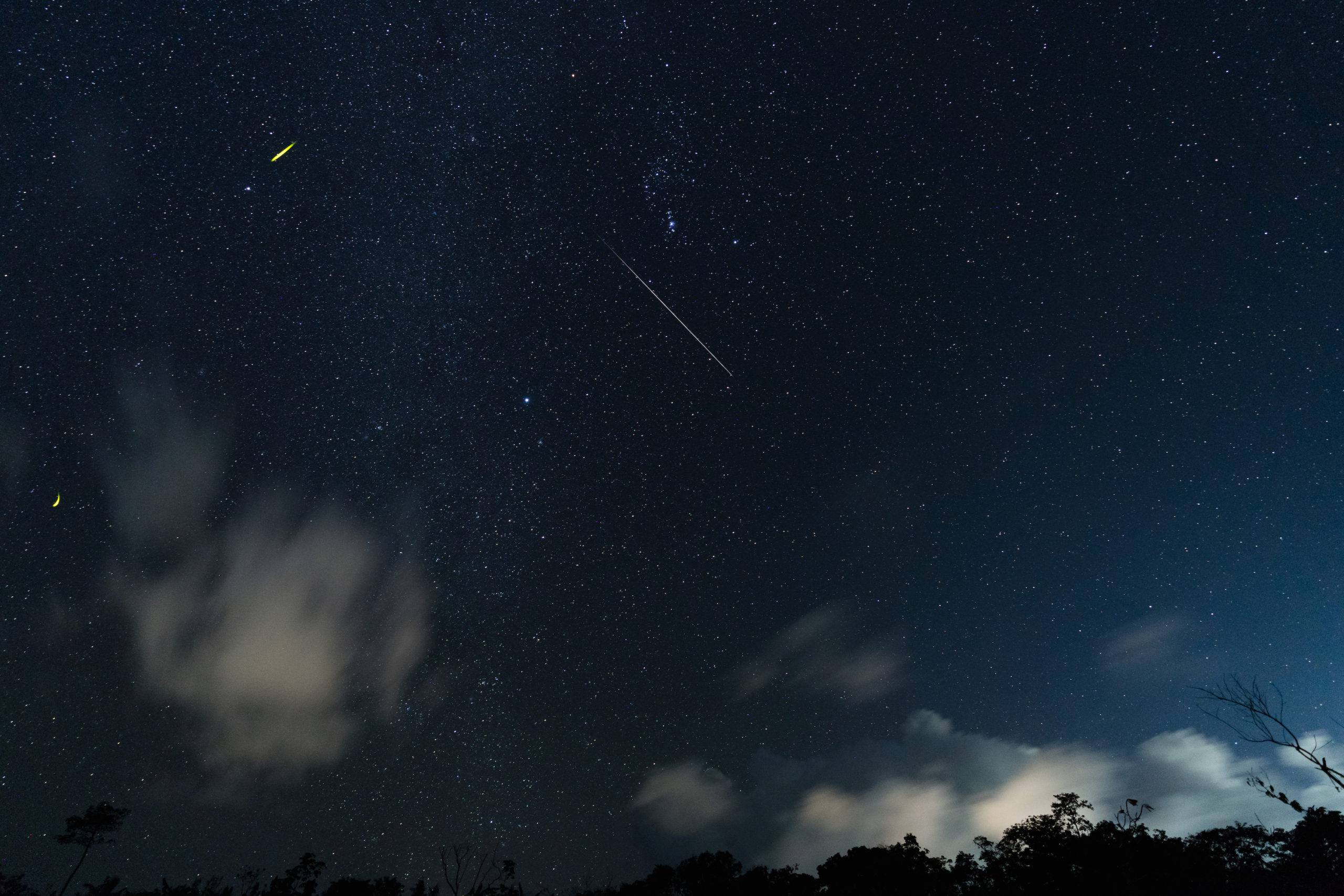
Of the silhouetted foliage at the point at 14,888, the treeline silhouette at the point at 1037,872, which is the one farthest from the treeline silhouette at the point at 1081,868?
the silhouetted foliage at the point at 14,888

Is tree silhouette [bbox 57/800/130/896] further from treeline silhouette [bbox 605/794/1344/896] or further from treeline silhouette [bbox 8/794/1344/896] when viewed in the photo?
treeline silhouette [bbox 605/794/1344/896]

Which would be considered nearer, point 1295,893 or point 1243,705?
point 1243,705

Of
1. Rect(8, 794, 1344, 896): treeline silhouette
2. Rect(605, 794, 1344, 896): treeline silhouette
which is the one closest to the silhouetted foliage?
Rect(8, 794, 1344, 896): treeline silhouette

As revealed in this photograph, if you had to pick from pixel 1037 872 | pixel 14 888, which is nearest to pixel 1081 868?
pixel 1037 872

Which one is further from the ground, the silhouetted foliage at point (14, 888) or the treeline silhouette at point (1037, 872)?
the treeline silhouette at point (1037, 872)

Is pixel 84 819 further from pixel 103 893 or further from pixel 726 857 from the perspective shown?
pixel 726 857

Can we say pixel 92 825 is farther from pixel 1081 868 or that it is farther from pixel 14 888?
pixel 1081 868

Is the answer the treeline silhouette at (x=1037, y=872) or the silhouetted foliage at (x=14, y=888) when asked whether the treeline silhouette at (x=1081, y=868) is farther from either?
the silhouetted foliage at (x=14, y=888)

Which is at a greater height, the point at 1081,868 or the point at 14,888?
the point at 1081,868

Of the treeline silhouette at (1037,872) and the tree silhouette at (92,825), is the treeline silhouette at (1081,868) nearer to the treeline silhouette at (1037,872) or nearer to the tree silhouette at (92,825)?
the treeline silhouette at (1037,872)

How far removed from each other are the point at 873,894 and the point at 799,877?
215 inches

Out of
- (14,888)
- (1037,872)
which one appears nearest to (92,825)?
(14,888)

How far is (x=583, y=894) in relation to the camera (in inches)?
1908

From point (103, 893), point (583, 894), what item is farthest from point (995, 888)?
point (103, 893)
